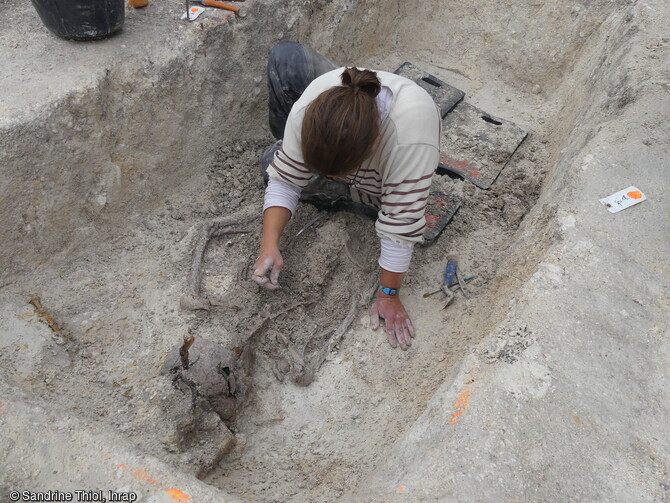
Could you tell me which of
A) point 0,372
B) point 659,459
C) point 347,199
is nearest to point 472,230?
point 347,199

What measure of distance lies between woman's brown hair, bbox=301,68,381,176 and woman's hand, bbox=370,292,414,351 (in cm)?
89

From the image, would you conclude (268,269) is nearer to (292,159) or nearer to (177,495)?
(292,159)

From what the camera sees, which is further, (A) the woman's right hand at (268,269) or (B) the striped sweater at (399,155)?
(A) the woman's right hand at (268,269)

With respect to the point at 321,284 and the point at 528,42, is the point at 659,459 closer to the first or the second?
the point at 321,284

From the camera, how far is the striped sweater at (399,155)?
86.0 inches

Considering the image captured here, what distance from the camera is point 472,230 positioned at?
10.5 feet

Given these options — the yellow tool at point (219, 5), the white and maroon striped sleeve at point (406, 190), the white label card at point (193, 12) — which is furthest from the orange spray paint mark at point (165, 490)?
the yellow tool at point (219, 5)

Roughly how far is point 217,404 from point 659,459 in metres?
1.60

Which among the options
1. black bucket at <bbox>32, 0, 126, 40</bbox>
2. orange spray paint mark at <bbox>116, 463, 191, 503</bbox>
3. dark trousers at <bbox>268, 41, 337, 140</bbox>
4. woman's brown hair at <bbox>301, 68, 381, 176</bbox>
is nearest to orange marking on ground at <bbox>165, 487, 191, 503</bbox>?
orange spray paint mark at <bbox>116, 463, 191, 503</bbox>

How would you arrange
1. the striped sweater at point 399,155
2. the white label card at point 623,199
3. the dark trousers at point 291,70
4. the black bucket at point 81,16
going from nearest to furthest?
the striped sweater at point 399,155
the white label card at point 623,199
the black bucket at point 81,16
the dark trousers at point 291,70

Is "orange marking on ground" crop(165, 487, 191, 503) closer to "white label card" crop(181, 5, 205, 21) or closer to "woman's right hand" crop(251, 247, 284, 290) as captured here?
"woman's right hand" crop(251, 247, 284, 290)

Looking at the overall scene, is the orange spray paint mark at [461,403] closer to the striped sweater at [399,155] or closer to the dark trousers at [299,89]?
the striped sweater at [399,155]

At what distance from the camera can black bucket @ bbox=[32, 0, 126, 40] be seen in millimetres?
2588

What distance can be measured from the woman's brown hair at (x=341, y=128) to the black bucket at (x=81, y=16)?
1.41 metres
